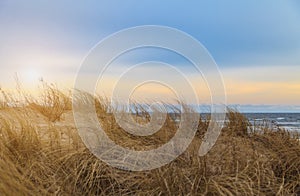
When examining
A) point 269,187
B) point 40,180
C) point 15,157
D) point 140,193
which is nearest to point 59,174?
point 40,180

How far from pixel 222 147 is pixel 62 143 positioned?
1369 mm

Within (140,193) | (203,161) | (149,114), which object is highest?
(149,114)

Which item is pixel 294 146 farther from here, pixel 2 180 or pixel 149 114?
pixel 2 180

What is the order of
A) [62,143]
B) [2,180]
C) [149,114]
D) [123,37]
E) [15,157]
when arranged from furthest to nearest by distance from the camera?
[149,114], [123,37], [62,143], [15,157], [2,180]

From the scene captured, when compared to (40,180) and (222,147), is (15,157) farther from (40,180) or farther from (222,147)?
(222,147)

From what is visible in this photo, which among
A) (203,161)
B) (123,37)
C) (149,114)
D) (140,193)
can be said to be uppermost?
(123,37)

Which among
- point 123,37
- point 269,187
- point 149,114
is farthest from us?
point 149,114

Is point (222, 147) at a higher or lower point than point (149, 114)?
lower

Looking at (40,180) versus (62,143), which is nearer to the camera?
(40,180)

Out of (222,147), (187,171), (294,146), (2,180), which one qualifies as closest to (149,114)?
(222,147)

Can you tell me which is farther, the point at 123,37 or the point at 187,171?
the point at 123,37

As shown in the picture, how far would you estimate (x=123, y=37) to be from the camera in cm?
411

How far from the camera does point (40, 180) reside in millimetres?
2686

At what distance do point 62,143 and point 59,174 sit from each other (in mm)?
632
